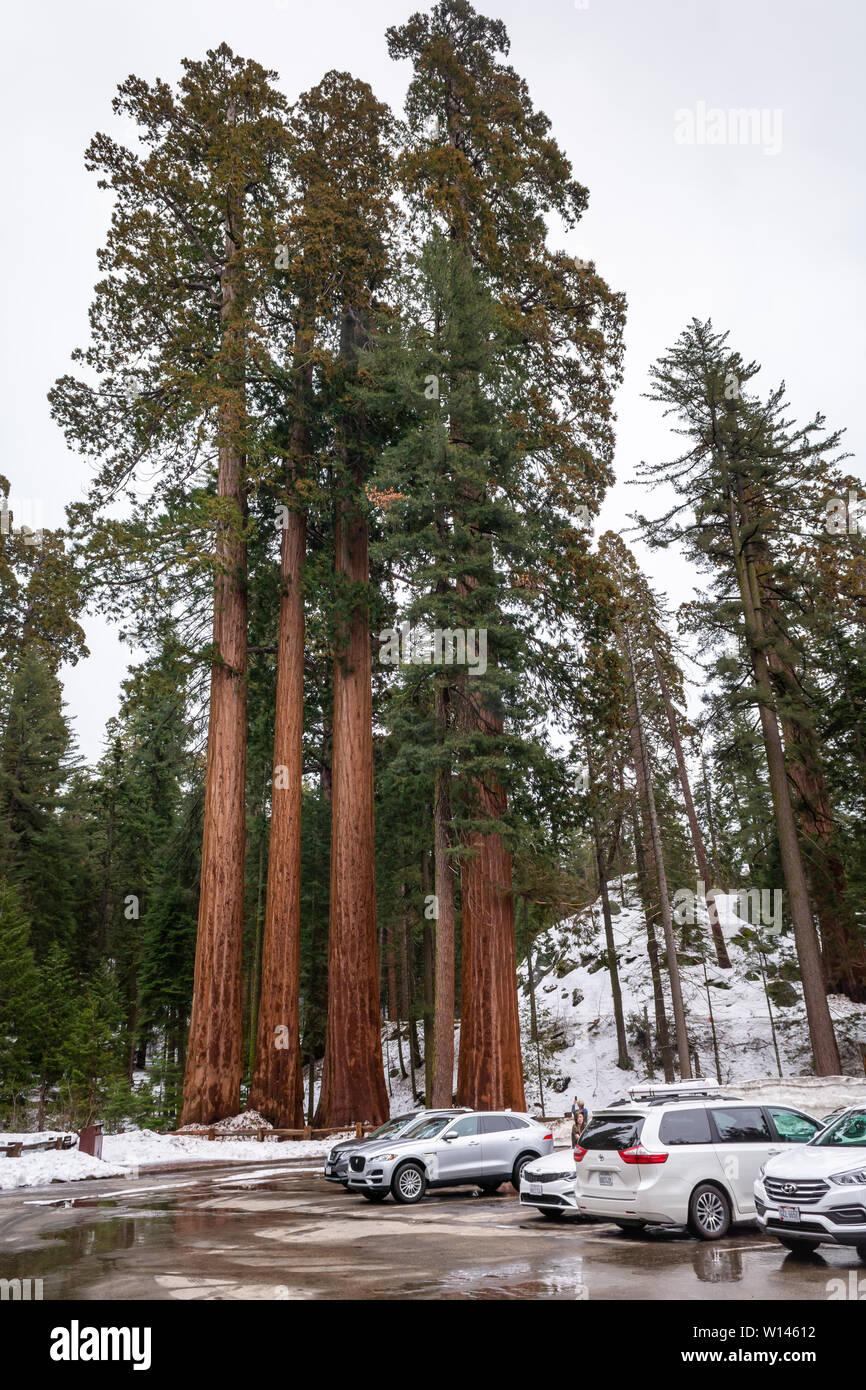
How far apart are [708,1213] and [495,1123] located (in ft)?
19.1

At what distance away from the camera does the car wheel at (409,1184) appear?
13789mm

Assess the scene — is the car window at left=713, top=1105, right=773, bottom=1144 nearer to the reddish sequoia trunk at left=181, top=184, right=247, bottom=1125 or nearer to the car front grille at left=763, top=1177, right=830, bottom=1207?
the car front grille at left=763, top=1177, right=830, bottom=1207

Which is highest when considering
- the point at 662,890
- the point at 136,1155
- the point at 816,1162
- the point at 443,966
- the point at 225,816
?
the point at 225,816

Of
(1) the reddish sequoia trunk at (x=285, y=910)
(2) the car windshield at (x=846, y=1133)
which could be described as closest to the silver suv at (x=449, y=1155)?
→ (2) the car windshield at (x=846, y=1133)

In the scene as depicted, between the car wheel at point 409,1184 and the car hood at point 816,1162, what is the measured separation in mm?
6648

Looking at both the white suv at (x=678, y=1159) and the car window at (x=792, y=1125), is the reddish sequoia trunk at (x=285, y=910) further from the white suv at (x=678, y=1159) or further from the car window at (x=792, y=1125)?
the car window at (x=792, y=1125)

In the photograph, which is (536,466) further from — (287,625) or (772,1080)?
(772,1080)

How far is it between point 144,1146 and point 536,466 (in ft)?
60.2

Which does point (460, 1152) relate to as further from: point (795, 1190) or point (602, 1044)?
point (602, 1044)

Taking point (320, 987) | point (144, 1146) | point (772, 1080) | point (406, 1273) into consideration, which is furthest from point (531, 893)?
point (320, 987)

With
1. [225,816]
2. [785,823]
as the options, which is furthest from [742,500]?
[225,816]

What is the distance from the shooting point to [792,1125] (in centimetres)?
1072

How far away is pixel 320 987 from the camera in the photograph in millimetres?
37312
